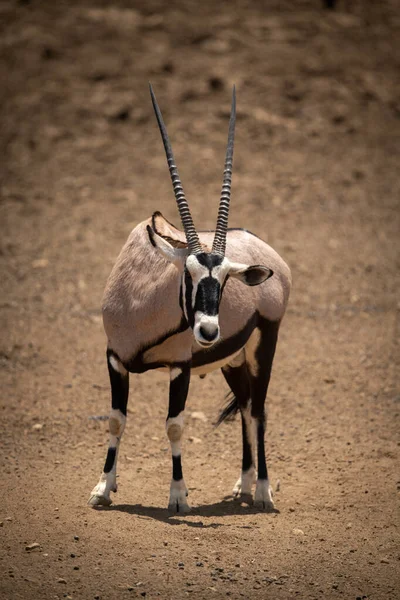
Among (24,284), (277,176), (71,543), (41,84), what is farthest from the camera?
(41,84)

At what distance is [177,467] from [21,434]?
227 centimetres

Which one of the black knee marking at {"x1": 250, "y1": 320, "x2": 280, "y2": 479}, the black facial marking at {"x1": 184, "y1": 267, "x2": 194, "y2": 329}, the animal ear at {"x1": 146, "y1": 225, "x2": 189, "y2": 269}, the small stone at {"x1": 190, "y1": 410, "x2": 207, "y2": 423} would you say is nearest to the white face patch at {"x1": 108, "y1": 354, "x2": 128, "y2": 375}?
the black facial marking at {"x1": 184, "y1": 267, "x2": 194, "y2": 329}

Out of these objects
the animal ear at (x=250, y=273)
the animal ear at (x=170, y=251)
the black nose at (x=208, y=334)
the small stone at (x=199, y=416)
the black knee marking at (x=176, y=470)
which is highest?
the animal ear at (x=170, y=251)

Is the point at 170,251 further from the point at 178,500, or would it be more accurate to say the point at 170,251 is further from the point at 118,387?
the point at 178,500

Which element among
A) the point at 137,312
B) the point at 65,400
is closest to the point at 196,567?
the point at 137,312

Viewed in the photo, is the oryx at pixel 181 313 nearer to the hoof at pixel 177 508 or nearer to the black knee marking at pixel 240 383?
the hoof at pixel 177 508

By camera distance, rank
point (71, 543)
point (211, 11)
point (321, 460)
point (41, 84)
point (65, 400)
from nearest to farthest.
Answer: point (71, 543) < point (321, 460) < point (65, 400) < point (41, 84) < point (211, 11)

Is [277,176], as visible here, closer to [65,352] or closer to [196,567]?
[65,352]

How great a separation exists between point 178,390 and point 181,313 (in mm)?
598

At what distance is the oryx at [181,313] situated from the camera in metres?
6.07

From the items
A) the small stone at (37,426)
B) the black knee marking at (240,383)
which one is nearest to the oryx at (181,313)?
the black knee marking at (240,383)

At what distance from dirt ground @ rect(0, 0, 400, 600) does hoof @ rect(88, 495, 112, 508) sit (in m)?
0.11

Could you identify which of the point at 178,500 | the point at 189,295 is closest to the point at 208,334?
the point at 189,295

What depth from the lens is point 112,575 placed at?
5359mm
